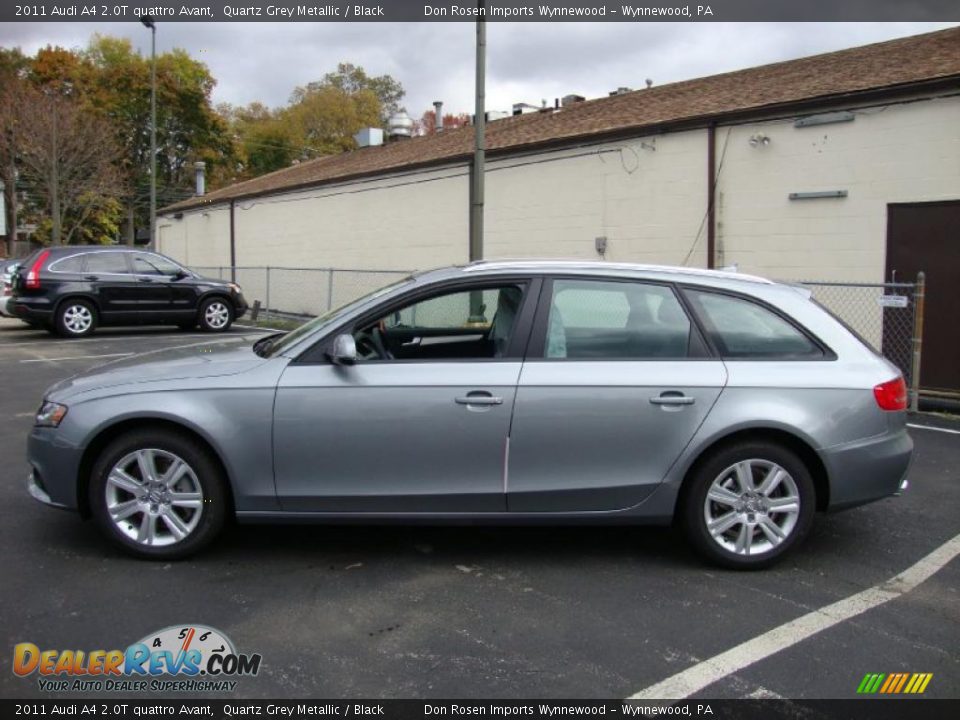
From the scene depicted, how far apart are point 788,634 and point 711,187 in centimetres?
953

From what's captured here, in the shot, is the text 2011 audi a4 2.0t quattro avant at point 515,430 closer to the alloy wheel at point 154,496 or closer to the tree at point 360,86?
the alloy wheel at point 154,496

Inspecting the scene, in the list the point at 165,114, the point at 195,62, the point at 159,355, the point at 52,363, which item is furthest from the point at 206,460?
the point at 195,62

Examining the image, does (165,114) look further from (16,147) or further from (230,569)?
(230,569)

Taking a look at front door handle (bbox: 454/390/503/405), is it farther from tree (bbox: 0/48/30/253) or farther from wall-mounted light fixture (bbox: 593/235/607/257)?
tree (bbox: 0/48/30/253)

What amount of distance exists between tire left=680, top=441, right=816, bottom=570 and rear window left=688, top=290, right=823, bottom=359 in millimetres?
499

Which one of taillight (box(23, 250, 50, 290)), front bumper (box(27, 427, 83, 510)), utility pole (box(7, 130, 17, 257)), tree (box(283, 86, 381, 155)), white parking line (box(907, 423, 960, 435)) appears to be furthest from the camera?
tree (box(283, 86, 381, 155))

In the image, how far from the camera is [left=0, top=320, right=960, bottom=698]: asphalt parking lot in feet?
10.3

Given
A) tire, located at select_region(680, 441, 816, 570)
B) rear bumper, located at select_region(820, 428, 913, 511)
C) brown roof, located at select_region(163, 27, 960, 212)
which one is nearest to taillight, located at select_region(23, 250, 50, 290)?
brown roof, located at select_region(163, 27, 960, 212)

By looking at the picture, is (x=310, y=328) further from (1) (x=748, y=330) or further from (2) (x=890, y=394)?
(2) (x=890, y=394)

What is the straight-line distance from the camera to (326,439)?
402 centimetres

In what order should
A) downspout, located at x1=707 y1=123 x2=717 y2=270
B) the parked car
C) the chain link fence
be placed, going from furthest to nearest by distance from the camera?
1. the parked car
2. downspout, located at x1=707 y1=123 x2=717 y2=270
3. the chain link fence

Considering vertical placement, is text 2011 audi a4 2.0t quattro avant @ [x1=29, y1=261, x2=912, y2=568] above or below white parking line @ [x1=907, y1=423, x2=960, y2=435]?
above
